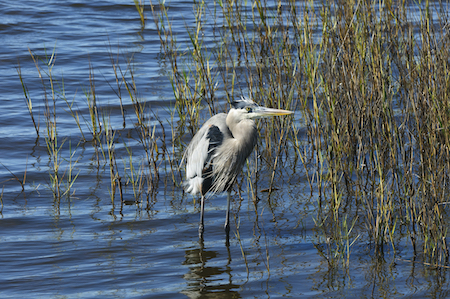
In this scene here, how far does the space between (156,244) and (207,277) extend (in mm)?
596

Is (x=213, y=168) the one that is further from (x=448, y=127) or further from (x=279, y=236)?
(x=448, y=127)

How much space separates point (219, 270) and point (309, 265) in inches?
22.6

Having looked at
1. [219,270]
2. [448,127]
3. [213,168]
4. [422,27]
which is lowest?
[219,270]

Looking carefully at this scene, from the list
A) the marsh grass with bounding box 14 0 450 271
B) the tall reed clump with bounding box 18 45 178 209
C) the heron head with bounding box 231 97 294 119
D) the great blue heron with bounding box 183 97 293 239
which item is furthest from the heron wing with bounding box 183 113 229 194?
the tall reed clump with bounding box 18 45 178 209

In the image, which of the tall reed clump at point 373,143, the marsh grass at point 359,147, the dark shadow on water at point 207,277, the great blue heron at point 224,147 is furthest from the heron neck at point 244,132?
the dark shadow on water at point 207,277

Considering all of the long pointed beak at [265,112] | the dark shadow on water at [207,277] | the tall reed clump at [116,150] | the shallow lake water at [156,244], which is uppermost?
the long pointed beak at [265,112]

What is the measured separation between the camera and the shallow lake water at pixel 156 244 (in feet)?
10.9

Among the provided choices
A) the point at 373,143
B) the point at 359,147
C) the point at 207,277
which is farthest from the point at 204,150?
the point at 373,143

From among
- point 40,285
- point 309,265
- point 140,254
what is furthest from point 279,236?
point 40,285

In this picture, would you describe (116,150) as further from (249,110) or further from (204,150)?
(249,110)

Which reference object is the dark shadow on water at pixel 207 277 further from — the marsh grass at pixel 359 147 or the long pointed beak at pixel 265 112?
the long pointed beak at pixel 265 112

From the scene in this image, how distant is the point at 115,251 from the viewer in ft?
12.6

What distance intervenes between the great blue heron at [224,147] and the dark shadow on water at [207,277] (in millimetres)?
249

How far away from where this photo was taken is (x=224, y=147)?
4.02 m
